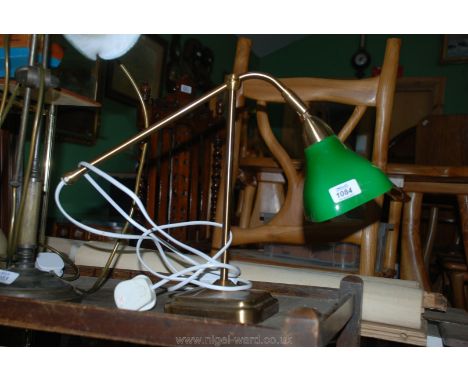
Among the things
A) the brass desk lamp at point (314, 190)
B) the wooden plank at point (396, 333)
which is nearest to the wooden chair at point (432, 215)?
the wooden plank at point (396, 333)

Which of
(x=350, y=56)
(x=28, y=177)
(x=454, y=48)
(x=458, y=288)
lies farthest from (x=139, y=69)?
(x=454, y=48)

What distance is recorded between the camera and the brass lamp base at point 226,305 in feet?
1.88

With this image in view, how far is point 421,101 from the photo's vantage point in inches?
166

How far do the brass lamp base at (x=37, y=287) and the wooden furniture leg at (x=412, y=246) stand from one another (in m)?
1.23

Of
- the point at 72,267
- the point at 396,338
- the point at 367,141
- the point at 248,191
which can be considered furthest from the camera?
the point at 367,141

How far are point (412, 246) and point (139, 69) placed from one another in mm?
1756

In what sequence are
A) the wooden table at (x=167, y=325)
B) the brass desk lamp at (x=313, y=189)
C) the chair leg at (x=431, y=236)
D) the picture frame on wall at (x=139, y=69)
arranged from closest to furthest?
the wooden table at (x=167, y=325) → the brass desk lamp at (x=313, y=189) → the chair leg at (x=431, y=236) → the picture frame on wall at (x=139, y=69)

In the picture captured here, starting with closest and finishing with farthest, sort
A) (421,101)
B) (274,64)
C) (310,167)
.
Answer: (310,167) → (421,101) → (274,64)

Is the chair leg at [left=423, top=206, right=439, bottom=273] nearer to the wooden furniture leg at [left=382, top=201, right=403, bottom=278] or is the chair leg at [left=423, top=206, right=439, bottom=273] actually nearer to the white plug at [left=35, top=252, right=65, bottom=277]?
the wooden furniture leg at [left=382, top=201, right=403, bottom=278]

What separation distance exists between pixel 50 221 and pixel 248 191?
2.53ft

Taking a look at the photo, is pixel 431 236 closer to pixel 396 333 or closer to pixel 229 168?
pixel 396 333

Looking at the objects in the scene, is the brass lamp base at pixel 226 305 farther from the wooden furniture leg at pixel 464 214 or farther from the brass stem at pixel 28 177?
the wooden furniture leg at pixel 464 214
